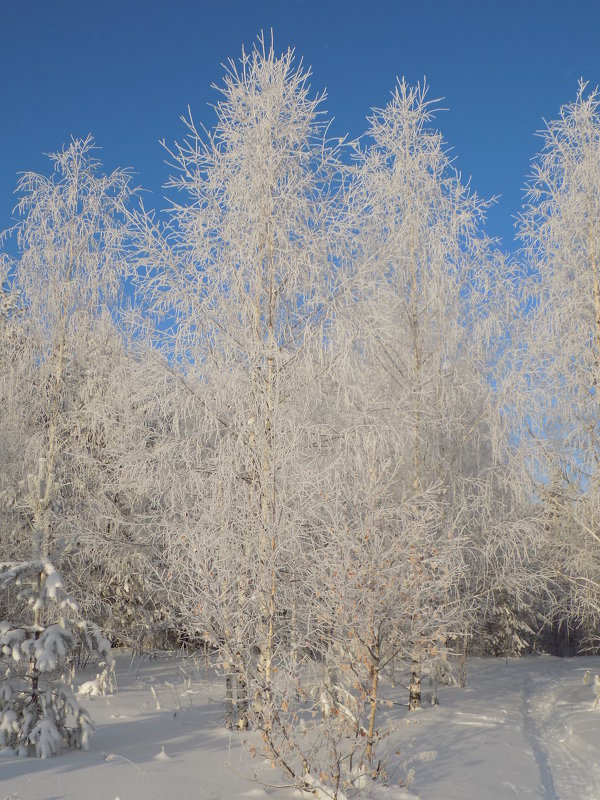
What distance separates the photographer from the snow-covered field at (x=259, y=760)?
5469 mm

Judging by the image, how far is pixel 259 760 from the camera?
6.45m

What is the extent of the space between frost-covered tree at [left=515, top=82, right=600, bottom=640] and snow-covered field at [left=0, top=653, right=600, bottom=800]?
237 centimetres

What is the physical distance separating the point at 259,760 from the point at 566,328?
270 inches

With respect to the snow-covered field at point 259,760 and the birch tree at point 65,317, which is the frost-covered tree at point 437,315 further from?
the birch tree at point 65,317

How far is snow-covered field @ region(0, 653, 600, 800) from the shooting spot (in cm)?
547

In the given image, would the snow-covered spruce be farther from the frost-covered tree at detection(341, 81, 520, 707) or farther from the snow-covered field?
the frost-covered tree at detection(341, 81, 520, 707)

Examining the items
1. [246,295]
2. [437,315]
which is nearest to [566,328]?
[437,315]

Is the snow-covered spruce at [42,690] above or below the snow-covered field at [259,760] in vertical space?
above

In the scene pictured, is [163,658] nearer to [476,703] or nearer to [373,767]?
[476,703]

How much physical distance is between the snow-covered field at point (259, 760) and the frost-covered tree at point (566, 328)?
2.37 metres

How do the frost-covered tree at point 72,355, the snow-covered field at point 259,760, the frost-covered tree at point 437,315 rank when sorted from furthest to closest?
the frost-covered tree at point 437,315 < the frost-covered tree at point 72,355 < the snow-covered field at point 259,760

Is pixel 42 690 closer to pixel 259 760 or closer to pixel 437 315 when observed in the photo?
pixel 259 760

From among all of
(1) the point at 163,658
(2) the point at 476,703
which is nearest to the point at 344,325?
(2) the point at 476,703

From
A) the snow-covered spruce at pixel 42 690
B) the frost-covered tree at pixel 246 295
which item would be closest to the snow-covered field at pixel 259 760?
the snow-covered spruce at pixel 42 690
